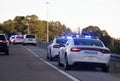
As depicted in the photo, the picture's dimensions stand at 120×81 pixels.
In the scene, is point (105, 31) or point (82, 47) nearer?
point (82, 47)

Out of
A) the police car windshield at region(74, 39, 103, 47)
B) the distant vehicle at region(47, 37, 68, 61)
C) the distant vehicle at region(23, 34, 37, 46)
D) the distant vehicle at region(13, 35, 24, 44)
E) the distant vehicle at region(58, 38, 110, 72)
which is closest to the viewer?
the distant vehicle at region(58, 38, 110, 72)

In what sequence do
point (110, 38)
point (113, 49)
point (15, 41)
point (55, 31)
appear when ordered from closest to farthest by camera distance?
point (113, 49), point (110, 38), point (15, 41), point (55, 31)

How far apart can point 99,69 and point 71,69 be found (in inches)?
62.1

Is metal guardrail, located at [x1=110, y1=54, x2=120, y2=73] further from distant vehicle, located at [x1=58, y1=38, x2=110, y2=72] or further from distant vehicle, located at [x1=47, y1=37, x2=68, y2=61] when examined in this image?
distant vehicle, located at [x1=47, y1=37, x2=68, y2=61]

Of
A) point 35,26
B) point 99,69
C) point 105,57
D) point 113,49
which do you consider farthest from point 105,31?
point 35,26

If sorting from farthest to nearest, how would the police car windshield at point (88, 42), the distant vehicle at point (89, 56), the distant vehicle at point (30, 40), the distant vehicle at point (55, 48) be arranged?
1. the distant vehicle at point (30, 40)
2. the distant vehicle at point (55, 48)
3. the police car windshield at point (88, 42)
4. the distant vehicle at point (89, 56)

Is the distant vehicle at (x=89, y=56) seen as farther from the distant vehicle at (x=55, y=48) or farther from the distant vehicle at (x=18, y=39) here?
the distant vehicle at (x=18, y=39)

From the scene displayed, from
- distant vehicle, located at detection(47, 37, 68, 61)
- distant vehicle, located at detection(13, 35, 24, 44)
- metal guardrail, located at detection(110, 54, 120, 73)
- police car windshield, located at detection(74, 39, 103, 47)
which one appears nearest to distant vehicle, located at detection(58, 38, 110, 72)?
police car windshield, located at detection(74, 39, 103, 47)

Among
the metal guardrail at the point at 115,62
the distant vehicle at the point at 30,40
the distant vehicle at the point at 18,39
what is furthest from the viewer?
the distant vehicle at the point at 18,39

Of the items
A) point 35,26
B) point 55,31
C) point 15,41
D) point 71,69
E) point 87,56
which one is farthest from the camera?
point 35,26

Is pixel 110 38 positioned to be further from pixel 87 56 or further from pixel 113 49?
pixel 87 56

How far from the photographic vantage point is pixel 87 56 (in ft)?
70.7

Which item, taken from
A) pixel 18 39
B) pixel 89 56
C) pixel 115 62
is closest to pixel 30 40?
pixel 18 39

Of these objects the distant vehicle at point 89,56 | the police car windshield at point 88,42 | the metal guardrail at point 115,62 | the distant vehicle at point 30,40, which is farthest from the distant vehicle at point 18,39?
the distant vehicle at point 89,56
